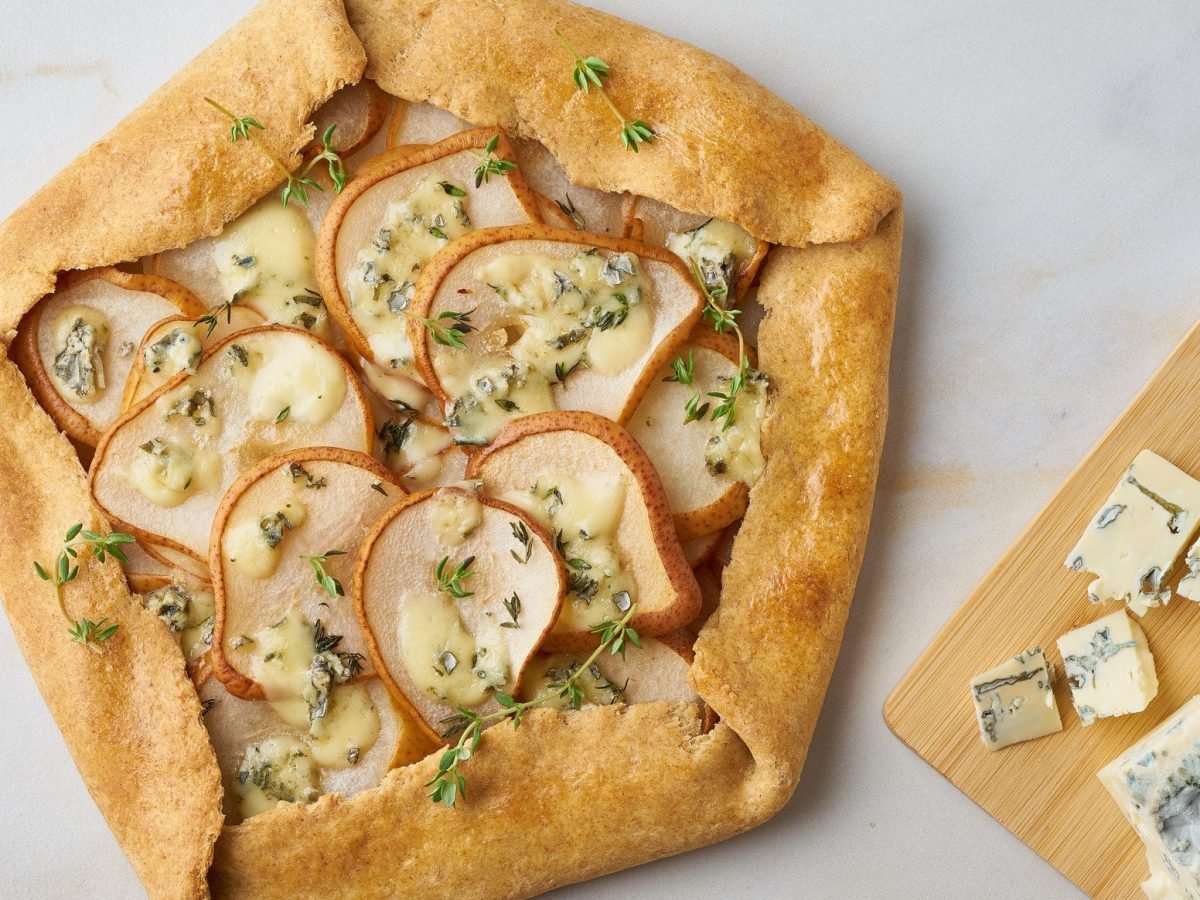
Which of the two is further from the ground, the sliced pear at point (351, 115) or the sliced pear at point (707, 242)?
the sliced pear at point (351, 115)

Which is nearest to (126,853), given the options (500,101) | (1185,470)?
(500,101)

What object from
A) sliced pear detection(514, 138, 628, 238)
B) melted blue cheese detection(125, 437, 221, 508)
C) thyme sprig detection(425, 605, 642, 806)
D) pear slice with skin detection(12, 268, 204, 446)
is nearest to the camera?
thyme sprig detection(425, 605, 642, 806)

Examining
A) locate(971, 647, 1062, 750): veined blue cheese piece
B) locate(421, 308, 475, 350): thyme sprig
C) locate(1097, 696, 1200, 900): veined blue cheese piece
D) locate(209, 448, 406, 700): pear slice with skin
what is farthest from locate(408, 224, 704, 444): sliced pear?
locate(1097, 696, 1200, 900): veined blue cheese piece

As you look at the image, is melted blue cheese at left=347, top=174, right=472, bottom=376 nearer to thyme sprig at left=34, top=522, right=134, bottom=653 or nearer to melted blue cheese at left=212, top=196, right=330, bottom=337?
melted blue cheese at left=212, top=196, right=330, bottom=337

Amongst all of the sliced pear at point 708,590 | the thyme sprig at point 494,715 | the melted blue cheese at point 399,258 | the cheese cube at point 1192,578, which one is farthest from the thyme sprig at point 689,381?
the cheese cube at point 1192,578

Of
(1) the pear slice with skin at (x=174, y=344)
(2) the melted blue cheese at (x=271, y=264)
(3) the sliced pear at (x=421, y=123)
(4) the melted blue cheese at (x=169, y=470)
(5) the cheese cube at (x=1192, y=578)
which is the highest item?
(3) the sliced pear at (x=421, y=123)

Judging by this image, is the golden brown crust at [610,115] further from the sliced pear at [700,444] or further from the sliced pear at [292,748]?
the sliced pear at [292,748]

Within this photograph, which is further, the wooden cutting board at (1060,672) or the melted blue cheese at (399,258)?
the wooden cutting board at (1060,672)
